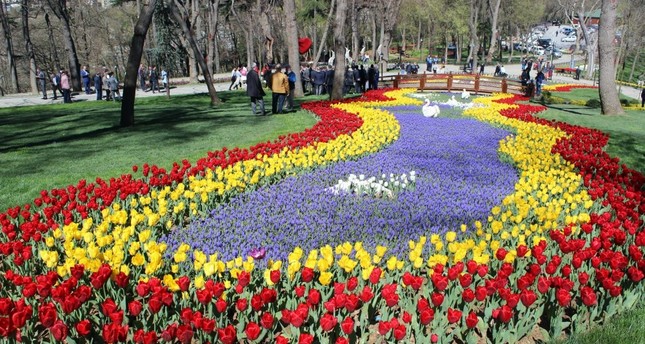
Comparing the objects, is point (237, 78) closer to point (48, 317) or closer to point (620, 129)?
point (620, 129)

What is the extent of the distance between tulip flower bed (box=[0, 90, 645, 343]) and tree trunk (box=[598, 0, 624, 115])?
11.1m

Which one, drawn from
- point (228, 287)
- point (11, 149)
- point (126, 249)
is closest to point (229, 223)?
point (126, 249)

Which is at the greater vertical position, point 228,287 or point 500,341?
point 228,287

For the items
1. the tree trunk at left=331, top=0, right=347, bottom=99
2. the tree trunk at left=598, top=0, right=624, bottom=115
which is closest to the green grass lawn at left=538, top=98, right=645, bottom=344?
the tree trunk at left=598, top=0, right=624, bottom=115

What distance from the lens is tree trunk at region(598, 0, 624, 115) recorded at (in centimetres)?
1673

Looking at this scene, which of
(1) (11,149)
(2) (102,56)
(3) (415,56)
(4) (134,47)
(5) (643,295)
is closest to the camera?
(5) (643,295)

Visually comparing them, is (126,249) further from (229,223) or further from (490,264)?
(490,264)

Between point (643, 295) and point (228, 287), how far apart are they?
10.9ft

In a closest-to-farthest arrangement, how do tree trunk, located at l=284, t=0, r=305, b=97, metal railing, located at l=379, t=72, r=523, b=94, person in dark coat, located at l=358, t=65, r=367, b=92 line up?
tree trunk, located at l=284, t=0, r=305, b=97 → person in dark coat, located at l=358, t=65, r=367, b=92 → metal railing, located at l=379, t=72, r=523, b=94

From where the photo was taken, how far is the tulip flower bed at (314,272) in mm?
3070

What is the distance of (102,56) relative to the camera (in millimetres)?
54375

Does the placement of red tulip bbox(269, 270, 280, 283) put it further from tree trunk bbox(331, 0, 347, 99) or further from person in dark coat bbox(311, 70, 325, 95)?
person in dark coat bbox(311, 70, 325, 95)

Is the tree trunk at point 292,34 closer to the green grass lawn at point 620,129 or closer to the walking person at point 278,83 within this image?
the walking person at point 278,83

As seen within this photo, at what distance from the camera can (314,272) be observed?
4.00 m
